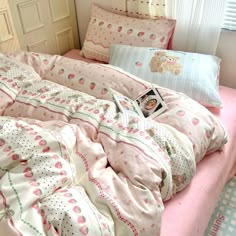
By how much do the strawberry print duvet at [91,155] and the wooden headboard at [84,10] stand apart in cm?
85

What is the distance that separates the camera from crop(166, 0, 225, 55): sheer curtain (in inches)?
60.4

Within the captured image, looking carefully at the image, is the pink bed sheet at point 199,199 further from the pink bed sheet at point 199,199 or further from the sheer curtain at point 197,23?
the sheer curtain at point 197,23

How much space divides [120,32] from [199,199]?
1177 mm

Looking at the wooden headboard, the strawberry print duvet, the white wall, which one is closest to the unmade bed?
the strawberry print duvet

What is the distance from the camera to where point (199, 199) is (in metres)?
1.02

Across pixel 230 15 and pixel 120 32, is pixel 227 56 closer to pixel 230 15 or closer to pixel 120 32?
pixel 230 15

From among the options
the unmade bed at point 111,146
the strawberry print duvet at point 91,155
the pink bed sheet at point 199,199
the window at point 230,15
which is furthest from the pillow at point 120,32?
the pink bed sheet at point 199,199

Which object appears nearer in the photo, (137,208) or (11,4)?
(137,208)

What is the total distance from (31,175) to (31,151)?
0.29 feet

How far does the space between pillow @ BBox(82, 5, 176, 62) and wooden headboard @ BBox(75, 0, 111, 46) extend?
0.06 m

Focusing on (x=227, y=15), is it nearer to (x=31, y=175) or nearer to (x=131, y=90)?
(x=131, y=90)

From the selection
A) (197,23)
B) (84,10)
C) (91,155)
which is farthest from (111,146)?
(84,10)

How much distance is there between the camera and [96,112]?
113cm

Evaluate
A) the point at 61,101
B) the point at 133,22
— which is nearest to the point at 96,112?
the point at 61,101
